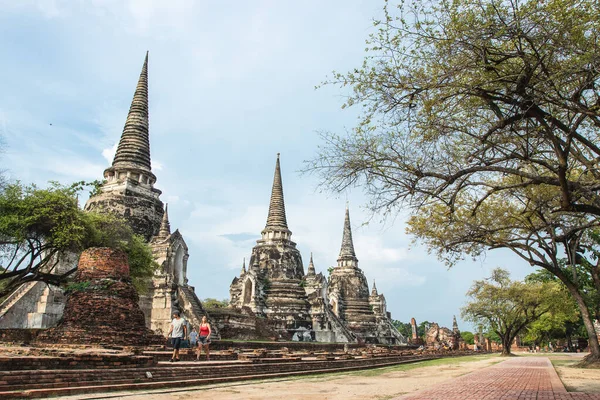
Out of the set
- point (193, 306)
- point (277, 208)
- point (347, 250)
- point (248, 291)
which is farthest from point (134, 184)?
point (347, 250)

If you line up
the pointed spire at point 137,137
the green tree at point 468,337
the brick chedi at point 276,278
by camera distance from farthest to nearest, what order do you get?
the green tree at point 468,337 < the brick chedi at point 276,278 < the pointed spire at point 137,137

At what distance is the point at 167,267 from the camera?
86.4 feet

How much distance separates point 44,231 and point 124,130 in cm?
1176

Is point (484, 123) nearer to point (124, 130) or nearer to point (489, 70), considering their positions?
point (489, 70)

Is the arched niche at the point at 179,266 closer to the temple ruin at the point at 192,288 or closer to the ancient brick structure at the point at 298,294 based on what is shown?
the temple ruin at the point at 192,288

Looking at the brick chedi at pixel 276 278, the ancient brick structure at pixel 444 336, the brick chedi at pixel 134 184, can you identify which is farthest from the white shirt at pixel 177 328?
the ancient brick structure at pixel 444 336

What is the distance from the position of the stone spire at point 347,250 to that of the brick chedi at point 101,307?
34.1 meters

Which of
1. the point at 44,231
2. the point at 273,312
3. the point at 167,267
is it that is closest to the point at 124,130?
the point at 167,267

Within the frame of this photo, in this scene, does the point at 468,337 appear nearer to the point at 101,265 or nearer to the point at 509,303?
the point at 509,303

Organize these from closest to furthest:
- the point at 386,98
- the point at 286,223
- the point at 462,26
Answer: the point at 462,26 → the point at 386,98 → the point at 286,223

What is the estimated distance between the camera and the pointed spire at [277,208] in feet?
133

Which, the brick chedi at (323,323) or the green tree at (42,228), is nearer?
the green tree at (42,228)

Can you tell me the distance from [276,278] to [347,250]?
1368 cm

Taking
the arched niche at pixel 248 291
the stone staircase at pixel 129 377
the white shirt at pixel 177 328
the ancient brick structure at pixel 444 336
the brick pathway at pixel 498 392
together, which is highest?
the arched niche at pixel 248 291
